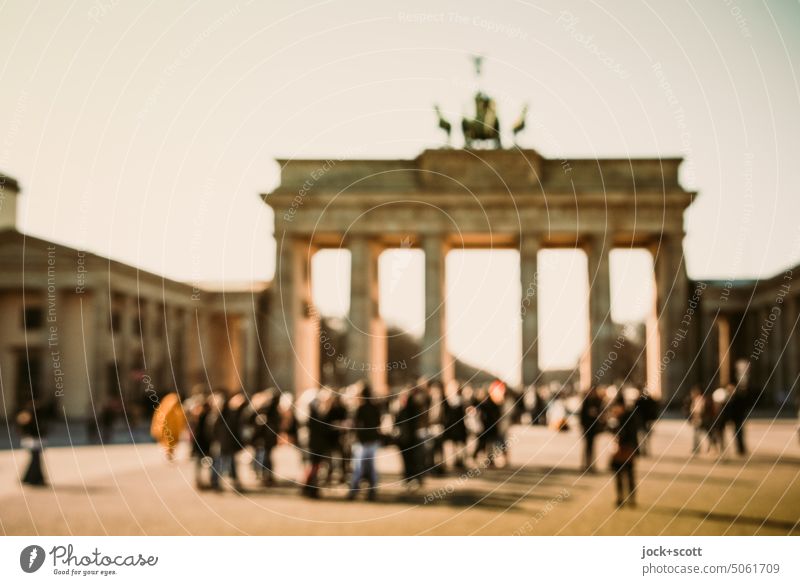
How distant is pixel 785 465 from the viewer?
71.3ft

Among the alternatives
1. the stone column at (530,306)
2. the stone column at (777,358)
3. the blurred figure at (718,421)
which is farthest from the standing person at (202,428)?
the stone column at (777,358)

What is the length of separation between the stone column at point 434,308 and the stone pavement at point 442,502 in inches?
1147

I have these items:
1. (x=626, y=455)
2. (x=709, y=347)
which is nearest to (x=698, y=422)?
(x=626, y=455)

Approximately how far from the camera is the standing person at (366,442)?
18.0 metres

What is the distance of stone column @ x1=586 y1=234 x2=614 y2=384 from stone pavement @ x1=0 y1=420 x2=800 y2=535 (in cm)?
2646

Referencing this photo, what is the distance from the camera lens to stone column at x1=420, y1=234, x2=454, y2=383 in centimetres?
5434

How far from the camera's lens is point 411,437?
19.8 metres

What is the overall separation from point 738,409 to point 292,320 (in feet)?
119

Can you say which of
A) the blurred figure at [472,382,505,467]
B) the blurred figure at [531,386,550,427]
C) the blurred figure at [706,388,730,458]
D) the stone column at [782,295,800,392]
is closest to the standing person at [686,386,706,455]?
the blurred figure at [706,388,730,458]

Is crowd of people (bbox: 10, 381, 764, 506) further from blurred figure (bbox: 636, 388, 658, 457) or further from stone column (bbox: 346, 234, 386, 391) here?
stone column (bbox: 346, 234, 386, 391)

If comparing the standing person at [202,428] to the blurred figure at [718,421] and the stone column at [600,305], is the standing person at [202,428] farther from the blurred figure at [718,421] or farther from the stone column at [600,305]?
the stone column at [600,305]

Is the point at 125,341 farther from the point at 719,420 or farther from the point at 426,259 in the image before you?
the point at 719,420
